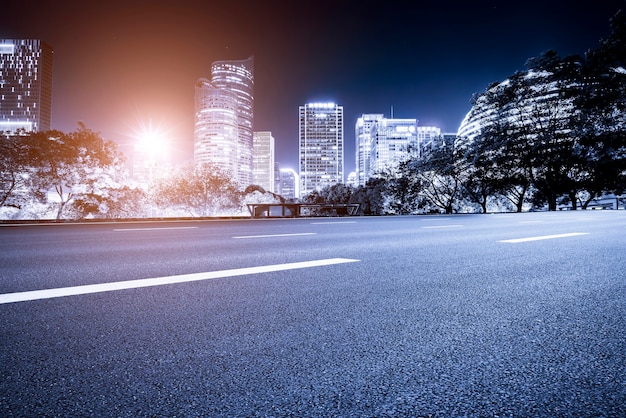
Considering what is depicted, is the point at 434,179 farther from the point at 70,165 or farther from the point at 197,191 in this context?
the point at 70,165

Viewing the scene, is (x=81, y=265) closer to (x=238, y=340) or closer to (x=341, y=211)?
(x=238, y=340)

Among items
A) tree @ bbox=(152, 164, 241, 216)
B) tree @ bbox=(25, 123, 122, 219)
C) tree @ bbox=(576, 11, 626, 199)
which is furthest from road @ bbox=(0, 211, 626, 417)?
tree @ bbox=(152, 164, 241, 216)

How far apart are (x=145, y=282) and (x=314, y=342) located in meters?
1.89

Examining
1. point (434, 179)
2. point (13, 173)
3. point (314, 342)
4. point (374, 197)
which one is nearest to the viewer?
point (314, 342)

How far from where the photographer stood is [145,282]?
2988mm

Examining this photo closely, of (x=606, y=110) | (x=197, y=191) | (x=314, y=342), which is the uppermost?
(x=606, y=110)

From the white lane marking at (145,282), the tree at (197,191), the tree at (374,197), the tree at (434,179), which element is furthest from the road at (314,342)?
the tree at (197,191)

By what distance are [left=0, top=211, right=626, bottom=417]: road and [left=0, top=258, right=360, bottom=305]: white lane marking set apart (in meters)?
0.02

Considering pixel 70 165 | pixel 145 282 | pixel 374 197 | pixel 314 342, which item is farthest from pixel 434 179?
pixel 314 342

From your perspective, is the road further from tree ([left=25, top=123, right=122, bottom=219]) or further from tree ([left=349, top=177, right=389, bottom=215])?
tree ([left=349, top=177, right=389, bottom=215])

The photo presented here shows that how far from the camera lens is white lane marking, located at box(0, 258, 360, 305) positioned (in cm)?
254

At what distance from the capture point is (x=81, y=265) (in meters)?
3.89

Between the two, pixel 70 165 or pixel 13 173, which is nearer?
pixel 13 173

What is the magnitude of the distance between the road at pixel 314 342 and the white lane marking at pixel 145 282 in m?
0.02
